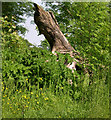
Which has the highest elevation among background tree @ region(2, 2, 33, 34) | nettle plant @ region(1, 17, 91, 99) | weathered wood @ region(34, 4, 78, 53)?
weathered wood @ region(34, 4, 78, 53)

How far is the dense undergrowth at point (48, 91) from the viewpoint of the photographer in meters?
3.39

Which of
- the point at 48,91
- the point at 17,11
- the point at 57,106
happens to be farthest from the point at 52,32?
the point at 17,11

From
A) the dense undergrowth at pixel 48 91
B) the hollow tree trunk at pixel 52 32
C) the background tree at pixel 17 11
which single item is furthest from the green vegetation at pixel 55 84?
the background tree at pixel 17 11

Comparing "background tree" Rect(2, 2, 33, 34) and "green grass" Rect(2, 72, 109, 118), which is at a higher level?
"green grass" Rect(2, 72, 109, 118)

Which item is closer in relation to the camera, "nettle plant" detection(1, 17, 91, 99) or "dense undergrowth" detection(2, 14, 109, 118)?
"dense undergrowth" detection(2, 14, 109, 118)

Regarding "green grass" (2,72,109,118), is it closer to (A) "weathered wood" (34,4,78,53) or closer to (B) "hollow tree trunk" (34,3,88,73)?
(B) "hollow tree trunk" (34,3,88,73)

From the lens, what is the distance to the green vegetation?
343 centimetres

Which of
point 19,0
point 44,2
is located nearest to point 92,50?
point 44,2

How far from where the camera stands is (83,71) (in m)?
5.30

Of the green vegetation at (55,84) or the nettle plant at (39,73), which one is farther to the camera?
the nettle plant at (39,73)

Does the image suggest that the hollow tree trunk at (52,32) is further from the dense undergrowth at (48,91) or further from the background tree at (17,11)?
the background tree at (17,11)

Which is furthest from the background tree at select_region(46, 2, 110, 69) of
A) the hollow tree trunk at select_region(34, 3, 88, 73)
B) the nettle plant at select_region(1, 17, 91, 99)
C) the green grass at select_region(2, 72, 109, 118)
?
the green grass at select_region(2, 72, 109, 118)

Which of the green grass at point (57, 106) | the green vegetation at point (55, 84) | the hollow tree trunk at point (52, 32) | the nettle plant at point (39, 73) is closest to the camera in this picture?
the green grass at point (57, 106)

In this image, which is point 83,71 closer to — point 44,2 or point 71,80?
point 71,80
